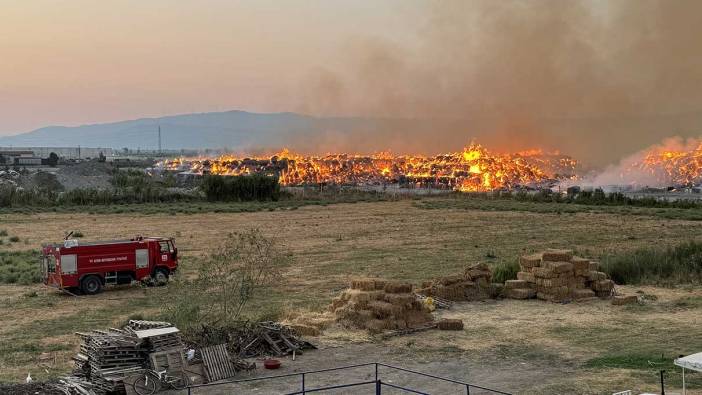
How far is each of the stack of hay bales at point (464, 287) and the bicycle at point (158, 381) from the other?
11.1 meters

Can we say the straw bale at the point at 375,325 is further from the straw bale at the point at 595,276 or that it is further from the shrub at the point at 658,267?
the shrub at the point at 658,267

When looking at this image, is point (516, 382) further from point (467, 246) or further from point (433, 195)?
point (433, 195)

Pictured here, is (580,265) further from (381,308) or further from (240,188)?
(240,188)

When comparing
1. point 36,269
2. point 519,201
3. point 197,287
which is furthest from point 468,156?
point 197,287

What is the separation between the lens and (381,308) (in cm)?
1948

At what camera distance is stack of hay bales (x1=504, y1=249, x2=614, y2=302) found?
2347 centimetres

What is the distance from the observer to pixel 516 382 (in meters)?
14.7

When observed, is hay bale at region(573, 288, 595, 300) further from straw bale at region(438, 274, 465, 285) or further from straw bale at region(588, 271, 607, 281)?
straw bale at region(438, 274, 465, 285)

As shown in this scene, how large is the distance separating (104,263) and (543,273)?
15835 millimetres

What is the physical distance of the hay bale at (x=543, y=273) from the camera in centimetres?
2353

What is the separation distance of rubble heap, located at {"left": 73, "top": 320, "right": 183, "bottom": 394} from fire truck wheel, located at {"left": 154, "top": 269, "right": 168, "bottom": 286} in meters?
11.5

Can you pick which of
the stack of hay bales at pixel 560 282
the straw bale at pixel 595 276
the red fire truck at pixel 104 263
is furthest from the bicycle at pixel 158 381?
the straw bale at pixel 595 276

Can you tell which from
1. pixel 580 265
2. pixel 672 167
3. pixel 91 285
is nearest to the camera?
pixel 580 265

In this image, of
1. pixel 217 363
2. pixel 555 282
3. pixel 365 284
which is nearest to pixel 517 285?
pixel 555 282
